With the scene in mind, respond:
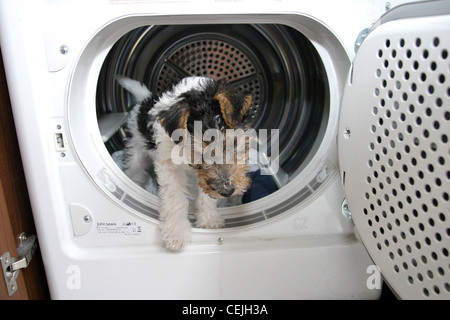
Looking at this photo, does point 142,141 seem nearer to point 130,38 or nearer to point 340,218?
point 130,38

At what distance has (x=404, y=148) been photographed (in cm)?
68

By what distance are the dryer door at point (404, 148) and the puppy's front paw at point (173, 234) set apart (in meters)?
0.54

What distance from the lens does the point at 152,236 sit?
42.4 inches

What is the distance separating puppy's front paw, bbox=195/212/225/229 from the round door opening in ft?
0.43

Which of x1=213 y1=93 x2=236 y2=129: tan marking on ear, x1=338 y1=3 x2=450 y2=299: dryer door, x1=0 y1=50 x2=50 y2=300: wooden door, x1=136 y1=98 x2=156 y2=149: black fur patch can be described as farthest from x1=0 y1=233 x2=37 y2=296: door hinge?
x1=338 y1=3 x2=450 y2=299: dryer door

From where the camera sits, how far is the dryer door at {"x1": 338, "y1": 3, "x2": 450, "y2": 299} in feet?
1.99

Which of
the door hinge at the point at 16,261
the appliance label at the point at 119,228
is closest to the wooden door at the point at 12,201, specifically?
the door hinge at the point at 16,261

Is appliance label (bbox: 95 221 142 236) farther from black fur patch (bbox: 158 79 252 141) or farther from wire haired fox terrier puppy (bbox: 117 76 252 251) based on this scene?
black fur patch (bbox: 158 79 252 141)

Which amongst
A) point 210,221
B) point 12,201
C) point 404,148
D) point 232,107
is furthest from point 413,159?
point 12,201

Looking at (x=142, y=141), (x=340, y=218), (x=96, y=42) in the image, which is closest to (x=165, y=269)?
(x=142, y=141)

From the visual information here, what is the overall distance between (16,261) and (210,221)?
2.02 feet

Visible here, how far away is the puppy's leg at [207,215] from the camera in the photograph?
1157mm

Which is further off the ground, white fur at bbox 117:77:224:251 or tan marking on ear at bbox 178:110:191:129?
tan marking on ear at bbox 178:110:191:129

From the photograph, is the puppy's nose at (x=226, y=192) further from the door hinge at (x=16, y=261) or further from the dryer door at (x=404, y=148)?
the door hinge at (x=16, y=261)
